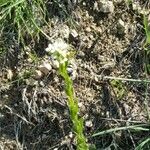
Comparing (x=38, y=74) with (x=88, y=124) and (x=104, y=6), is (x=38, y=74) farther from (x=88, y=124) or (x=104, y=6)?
(x=104, y=6)

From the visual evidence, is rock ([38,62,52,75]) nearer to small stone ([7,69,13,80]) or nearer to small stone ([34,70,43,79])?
small stone ([34,70,43,79])

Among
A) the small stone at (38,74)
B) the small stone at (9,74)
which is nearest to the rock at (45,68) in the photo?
the small stone at (38,74)

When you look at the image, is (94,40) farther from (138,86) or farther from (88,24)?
(138,86)

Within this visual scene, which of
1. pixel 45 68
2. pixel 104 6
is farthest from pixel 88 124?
pixel 104 6

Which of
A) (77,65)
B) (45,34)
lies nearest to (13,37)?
(45,34)

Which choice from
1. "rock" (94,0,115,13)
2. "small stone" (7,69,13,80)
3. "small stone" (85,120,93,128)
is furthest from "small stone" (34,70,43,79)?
"rock" (94,0,115,13)

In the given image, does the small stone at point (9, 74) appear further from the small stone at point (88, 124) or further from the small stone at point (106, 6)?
the small stone at point (106, 6)

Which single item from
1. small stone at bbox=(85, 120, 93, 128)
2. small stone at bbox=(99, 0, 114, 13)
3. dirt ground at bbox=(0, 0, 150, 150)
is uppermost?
small stone at bbox=(99, 0, 114, 13)
